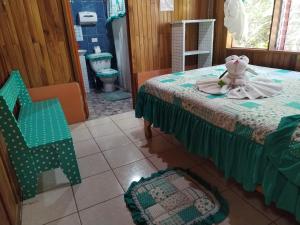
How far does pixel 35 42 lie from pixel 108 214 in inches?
83.2

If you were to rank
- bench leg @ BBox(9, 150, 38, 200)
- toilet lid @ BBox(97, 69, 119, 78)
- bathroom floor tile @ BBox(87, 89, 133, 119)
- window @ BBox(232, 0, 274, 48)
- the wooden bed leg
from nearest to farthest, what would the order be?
bench leg @ BBox(9, 150, 38, 200)
the wooden bed leg
window @ BBox(232, 0, 274, 48)
bathroom floor tile @ BBox(87, 89, 133, 119)
toilet lid @ BBox(97, 69, 119, 78)

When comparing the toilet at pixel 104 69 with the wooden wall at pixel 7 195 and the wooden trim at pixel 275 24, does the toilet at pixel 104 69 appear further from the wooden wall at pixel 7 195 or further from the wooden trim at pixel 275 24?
the wooden wall at pixel 7 195

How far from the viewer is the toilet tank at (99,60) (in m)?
4.27

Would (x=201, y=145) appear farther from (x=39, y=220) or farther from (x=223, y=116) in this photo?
(x=39, y=220)

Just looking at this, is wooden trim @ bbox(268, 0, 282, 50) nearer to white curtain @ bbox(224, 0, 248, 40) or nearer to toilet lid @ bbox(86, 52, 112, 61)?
white curtain @ bbox(224, 0, 248, 40)

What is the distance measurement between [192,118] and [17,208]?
1.40 m

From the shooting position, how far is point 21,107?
2281 mm

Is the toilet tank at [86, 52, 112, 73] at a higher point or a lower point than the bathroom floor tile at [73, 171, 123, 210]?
higher

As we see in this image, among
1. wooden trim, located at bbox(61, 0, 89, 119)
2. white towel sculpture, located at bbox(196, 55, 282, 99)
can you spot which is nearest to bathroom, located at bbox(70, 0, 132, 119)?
wooden trim, located at bbox(61, 0, 89, 119)

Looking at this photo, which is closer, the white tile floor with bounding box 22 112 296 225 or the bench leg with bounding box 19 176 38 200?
the white tile floor with bounding box 22 112 296 225

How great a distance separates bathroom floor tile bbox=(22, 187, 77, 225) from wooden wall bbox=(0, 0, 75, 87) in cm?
132

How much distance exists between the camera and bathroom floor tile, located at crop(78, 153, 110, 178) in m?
1.92

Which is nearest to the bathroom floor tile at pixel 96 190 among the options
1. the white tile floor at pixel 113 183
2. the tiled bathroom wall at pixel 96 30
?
the white tile floor at pixel 113 183

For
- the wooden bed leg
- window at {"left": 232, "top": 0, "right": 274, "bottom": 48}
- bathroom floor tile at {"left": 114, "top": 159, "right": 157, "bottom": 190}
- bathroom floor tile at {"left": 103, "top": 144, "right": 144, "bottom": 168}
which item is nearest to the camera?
bathroom floor tile at {"left": 114, "top": 159, "right": 157, "bottom": 190}
